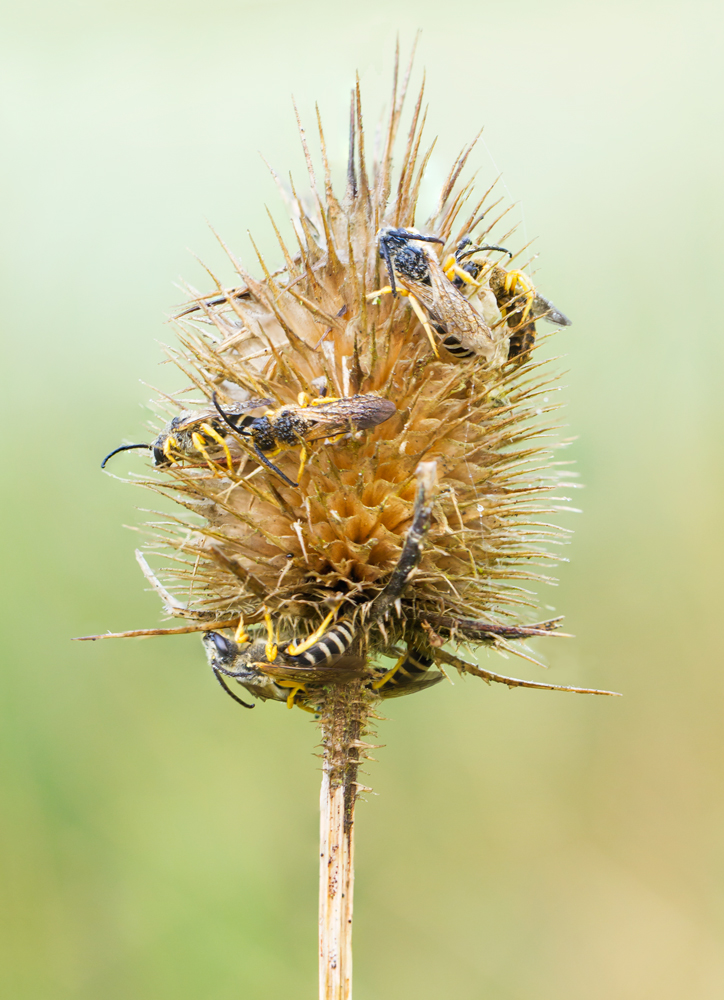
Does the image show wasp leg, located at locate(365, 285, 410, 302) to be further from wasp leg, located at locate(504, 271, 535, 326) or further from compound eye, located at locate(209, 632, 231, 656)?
compound eye, located at locate(209, 632, 231, 656)

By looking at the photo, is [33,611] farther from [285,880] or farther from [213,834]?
[285,880]

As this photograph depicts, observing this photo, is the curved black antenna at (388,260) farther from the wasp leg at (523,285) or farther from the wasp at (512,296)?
the wasp leg at (523,285)

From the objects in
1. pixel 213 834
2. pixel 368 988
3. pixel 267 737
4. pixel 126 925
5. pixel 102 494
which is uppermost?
pixel 102 494

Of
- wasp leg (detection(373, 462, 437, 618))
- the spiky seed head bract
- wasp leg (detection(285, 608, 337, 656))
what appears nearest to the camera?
wasp leg (detection(373, 462, 437, 618))

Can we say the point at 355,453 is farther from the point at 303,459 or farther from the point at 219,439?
the point at 219,439

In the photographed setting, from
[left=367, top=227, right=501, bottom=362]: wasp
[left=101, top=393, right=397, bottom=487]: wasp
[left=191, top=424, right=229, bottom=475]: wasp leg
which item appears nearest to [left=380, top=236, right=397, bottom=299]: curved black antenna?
[left=367, top=227, right=501, bottom=362]: wasp

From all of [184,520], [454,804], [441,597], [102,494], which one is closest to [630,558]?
[454,804]

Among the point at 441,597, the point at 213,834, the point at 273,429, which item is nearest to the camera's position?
the point at 273,429

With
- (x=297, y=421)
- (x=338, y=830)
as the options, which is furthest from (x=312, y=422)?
(x=338, y=830)
